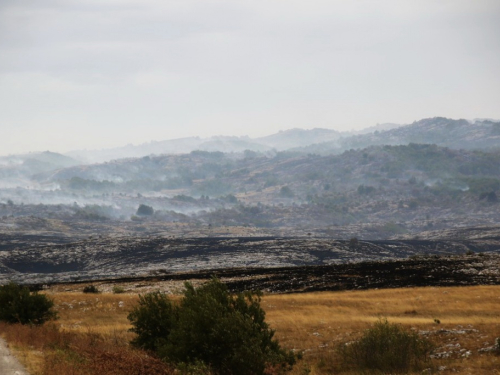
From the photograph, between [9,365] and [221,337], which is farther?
[221,337]

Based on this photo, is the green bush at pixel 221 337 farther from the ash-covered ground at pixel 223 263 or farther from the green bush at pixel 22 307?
the ash-covered ground at pixel 223 263

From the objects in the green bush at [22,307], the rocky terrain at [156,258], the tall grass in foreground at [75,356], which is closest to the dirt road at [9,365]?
the tall grass in foreground at [75,356]

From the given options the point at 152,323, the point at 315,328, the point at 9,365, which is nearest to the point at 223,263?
the point at 315,328

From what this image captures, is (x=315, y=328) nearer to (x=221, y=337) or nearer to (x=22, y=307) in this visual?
(x=221, y=337)

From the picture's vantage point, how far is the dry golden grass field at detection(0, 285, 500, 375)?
27.7 m

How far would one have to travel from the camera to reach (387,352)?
110 feet

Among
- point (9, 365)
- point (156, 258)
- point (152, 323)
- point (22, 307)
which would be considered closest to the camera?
point (9, 365)

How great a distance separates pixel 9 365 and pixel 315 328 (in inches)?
945

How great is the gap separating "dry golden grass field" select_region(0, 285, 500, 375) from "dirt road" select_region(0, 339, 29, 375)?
1.51 ft

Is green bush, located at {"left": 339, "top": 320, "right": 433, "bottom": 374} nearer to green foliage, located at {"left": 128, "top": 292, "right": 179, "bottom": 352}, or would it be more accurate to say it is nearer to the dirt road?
green foliage, located at {"left": 128, "top": 292, "right": 179, "bottom": 352}

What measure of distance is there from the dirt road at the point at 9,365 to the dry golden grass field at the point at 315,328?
18.1 inches

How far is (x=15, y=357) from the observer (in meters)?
26.7

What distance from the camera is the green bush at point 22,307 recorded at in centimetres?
4347

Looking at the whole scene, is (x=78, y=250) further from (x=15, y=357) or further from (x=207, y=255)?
(x=15, y=357)
